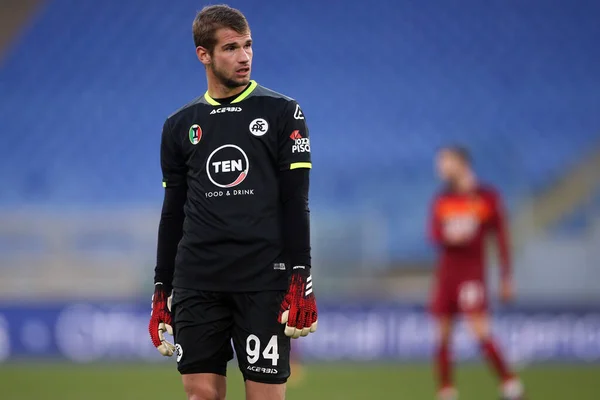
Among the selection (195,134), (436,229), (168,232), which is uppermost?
(195,134)

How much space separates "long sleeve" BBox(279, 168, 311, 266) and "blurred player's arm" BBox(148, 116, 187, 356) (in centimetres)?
43

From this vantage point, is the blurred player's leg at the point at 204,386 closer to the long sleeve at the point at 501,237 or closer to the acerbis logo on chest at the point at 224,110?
the acerbis logo on chest at the point at 224,110

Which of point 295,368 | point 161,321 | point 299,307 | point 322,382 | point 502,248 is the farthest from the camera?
point 295,368

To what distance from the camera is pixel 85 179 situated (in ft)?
45.7

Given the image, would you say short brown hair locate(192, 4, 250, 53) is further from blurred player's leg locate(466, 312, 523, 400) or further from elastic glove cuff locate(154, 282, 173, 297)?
blurred player's leg locate(466, 312, 523, 400)

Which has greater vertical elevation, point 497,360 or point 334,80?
point 334,80

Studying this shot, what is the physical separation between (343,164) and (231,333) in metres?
9.70

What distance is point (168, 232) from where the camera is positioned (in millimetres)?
3949

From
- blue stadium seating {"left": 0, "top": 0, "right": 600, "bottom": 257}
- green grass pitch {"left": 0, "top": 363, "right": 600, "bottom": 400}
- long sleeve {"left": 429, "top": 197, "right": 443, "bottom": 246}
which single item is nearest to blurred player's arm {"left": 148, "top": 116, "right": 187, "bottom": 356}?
green grass pitch {"left": 0, "top": 363, "right": 600, "bottom": 400}

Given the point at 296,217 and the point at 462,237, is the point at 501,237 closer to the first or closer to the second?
the point at 462,237

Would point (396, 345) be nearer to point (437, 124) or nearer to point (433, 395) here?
point (433, 395)

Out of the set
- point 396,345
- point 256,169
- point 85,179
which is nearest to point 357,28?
point 85,179

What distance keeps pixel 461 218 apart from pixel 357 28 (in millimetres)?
6677

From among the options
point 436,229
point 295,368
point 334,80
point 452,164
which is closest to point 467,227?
point 436,229
